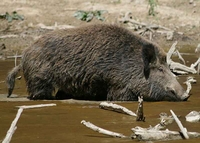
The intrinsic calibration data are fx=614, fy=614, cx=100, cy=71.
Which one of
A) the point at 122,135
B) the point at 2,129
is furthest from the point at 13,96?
the point at 122,135

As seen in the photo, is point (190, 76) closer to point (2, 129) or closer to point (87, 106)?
point (87, 106)

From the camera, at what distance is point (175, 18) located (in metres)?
19.6

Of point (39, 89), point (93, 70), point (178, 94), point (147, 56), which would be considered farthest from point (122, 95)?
point (39, 89)

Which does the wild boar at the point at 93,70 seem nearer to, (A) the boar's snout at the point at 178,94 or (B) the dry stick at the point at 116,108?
(A) the boar's snout at the point at 178,94

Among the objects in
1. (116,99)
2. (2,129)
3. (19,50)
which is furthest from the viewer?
(19,50)

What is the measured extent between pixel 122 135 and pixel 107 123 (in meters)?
1.00

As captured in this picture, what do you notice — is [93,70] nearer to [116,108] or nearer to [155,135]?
[116,108]

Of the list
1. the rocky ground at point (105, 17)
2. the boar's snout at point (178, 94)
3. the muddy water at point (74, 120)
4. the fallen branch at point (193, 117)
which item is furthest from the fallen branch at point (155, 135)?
the rocky ground at point (105, 17)

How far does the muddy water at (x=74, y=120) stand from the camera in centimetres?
652

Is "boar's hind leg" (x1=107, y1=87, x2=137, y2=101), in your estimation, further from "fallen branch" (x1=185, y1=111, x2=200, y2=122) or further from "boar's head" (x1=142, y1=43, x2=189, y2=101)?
"fallen branch" (x1=185, y1=111, x2=200, y2=122)

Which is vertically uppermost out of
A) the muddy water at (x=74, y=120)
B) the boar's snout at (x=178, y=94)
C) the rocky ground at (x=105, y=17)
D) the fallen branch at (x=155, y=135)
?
the fallen branch at (x=155, y=135)

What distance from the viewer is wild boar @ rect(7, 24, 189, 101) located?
31.8 ft

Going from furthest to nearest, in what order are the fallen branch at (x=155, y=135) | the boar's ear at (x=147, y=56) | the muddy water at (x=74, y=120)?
the boar's ear at (x=147, y=56)
the muddy water at (x=74, y=120)
the fallen branch at (x=155, y=135)

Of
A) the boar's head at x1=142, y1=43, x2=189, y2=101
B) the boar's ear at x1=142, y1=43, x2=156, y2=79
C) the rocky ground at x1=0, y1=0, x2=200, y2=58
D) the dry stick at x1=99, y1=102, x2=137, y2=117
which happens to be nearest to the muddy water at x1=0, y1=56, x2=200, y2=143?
the dry stick at x1=99, y1=102, x2=137, y2=117
